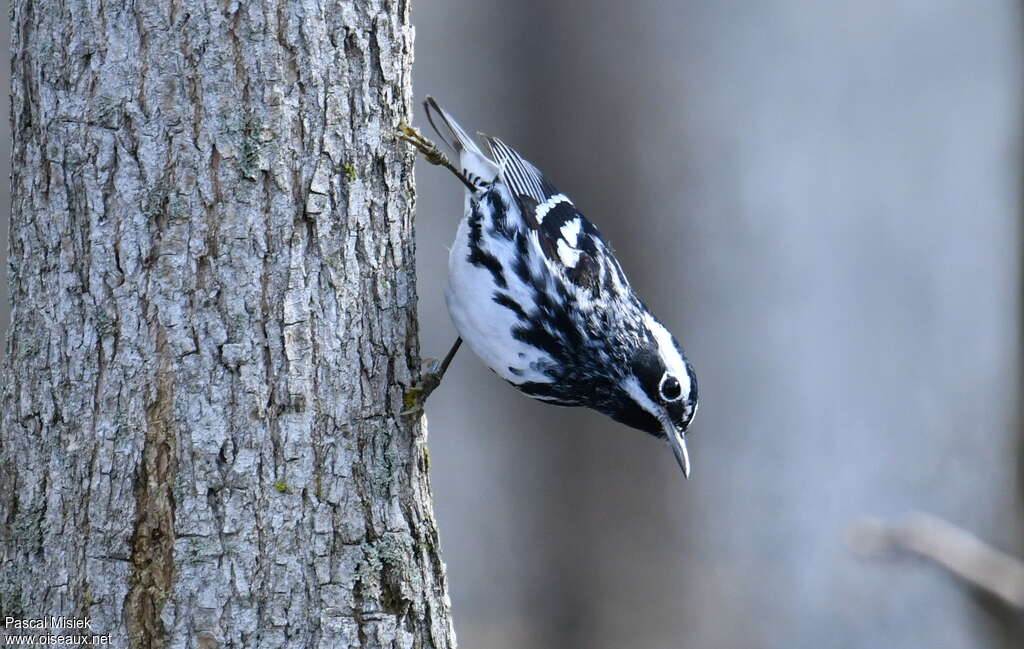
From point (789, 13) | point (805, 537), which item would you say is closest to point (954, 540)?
point (805, 537)

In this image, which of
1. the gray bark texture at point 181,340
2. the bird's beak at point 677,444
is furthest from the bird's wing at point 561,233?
the gray bark texture at point 181,340

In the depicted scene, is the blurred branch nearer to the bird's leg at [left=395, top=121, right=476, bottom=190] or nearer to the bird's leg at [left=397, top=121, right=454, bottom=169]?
the bird's leg at [left=395, top=121, right=476, bottom=190]

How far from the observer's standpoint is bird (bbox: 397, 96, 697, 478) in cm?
377

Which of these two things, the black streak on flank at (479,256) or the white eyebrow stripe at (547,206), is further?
the white eyebrow stripe at (547,206)

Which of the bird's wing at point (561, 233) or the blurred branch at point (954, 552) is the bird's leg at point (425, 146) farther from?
the blurred branch at point (954, 552)

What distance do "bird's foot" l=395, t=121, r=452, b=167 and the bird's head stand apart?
1000 mm

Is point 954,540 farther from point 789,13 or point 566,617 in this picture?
point 789,13

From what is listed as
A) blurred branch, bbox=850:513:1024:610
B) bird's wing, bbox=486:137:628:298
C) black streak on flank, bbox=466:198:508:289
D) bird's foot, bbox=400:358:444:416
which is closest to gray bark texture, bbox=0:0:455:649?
bird's foot, bbox=400:358:444:416

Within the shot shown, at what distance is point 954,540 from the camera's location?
5.04 meters

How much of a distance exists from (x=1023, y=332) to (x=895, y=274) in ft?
7.38

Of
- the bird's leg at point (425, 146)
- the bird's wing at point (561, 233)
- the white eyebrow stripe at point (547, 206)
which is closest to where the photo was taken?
the bird's leg at point (425, 146)

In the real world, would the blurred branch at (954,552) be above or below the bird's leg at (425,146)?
below

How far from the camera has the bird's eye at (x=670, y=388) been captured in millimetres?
3801

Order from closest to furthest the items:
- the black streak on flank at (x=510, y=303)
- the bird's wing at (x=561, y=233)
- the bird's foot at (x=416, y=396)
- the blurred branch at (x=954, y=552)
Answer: the bird's foot at (x=416, y=396) → the black streak on flank at (x=510, y=303) → the bird's wing at (x=561, y=233) → the blurred branch at (x=954, y=552)
